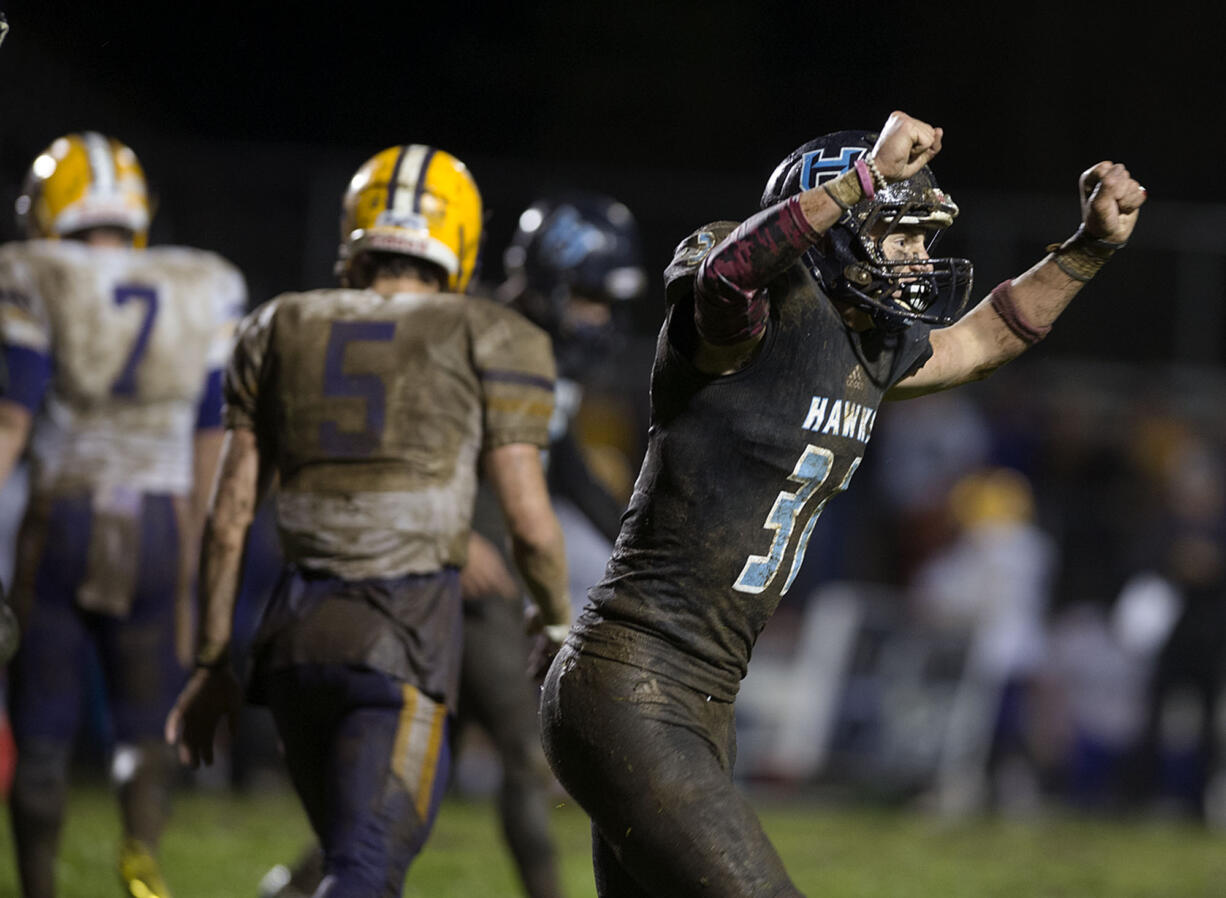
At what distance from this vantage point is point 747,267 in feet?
9.41

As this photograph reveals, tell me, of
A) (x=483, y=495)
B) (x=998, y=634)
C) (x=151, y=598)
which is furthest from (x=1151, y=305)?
(x=151, y=598)

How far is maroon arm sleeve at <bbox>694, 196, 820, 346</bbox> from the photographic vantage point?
9.43 ft

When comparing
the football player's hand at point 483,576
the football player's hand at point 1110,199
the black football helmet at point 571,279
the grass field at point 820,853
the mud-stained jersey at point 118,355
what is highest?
the football player's hand at point 1110,199

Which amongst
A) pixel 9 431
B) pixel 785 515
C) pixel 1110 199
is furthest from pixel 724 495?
pixel 9 431

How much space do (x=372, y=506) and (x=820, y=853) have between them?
16.5 feet

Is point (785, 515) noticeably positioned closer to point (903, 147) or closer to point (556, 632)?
point (903, 147)

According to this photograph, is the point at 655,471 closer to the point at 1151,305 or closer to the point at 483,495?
the point at 483,495

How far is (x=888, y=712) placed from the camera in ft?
35.1

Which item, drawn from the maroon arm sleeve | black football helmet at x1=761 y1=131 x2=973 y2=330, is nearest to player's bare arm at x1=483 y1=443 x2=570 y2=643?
black football helmet at x1=761 y1=131 x2=973 y2=330

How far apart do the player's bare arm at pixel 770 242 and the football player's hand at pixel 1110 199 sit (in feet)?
2.50

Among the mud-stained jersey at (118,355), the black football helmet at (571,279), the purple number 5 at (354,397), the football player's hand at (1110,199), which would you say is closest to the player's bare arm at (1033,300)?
the football player's hand at (1110,199)

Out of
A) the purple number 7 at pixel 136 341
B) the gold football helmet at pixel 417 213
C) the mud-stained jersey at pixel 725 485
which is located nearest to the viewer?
the mud-stained jersey at pixel 725 485

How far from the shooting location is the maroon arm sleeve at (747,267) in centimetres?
287

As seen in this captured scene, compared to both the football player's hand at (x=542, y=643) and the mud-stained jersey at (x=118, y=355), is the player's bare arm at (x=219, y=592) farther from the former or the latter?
the mud-stained jersey at (x=118, y=355)
